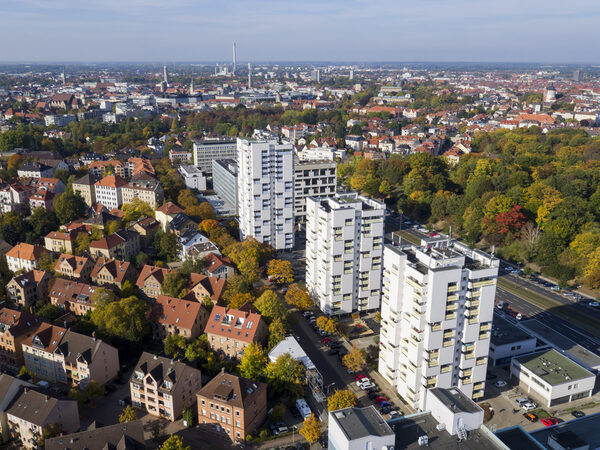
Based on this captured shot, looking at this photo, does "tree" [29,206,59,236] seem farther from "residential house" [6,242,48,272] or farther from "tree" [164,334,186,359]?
"tree" [164,334,186,359]

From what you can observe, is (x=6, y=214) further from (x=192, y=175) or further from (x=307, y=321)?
(x=307, y=321)

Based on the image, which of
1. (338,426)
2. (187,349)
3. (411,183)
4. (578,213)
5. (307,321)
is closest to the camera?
(338,426)

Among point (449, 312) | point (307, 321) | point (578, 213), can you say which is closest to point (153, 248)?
point (307, 321)

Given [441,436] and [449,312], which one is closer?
[441,436]

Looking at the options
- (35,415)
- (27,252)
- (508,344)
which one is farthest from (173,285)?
(508,344)

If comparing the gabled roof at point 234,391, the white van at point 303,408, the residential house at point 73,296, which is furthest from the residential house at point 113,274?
the white van at point 303,408

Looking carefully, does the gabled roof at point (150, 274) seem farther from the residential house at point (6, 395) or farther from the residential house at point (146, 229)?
the residential house at point (6, 395)
